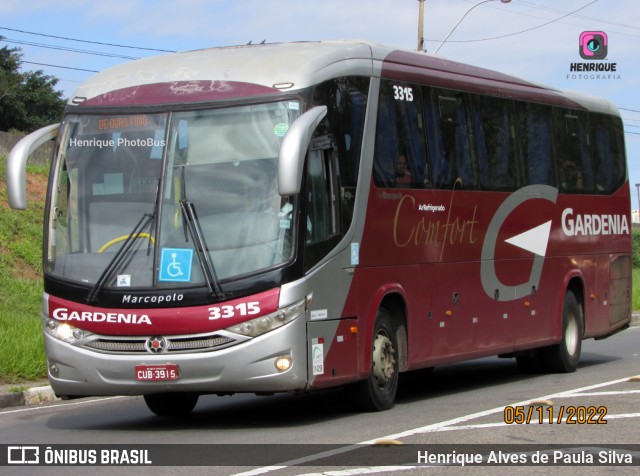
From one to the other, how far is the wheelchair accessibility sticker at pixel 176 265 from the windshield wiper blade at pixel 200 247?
115 millimetres

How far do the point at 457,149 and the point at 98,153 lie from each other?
184 inches

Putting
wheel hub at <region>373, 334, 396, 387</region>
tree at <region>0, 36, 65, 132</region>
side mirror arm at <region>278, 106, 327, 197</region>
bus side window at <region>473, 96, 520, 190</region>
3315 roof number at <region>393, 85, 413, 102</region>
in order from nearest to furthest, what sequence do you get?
1. side mirror arm at <region>278, 106, 327, 197</region>
2. wheel hub at <region>373, 334, 396, 387</region>
3. 3315 roof number at <region>393, 85, 413, 102</region>
4. bus side window at <region>473, 96, 520, 190</region>
5. tree at <region>0, 36, 65, 132</region>

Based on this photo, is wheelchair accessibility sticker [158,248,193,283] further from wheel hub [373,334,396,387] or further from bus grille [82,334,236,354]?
wheel hub [373,334,396,387]

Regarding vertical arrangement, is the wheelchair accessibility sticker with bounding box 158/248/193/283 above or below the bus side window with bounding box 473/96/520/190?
below

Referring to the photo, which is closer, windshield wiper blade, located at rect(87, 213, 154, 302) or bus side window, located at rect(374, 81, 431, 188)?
windshield wiper blade, located at rect(87, 213, 154, 302)

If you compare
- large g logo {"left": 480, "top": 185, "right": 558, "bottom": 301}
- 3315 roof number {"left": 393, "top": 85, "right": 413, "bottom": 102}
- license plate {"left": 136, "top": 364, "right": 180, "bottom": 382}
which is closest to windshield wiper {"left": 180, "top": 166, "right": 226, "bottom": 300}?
license plate {"left": 136, "top": 364, "right": 180, "bottom": 382}

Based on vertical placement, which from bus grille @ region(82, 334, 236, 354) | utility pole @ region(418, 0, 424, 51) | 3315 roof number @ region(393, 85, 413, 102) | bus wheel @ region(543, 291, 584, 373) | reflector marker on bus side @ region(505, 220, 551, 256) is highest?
utility pole @ region(418, 0, 424, 51)

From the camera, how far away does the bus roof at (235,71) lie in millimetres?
11266

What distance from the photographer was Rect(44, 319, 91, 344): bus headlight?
36.3 feet

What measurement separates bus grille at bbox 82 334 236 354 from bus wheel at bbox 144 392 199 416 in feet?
5.32

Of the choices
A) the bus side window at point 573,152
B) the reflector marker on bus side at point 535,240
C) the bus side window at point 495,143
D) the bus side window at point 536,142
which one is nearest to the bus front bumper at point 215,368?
the bus side window at point 495,143

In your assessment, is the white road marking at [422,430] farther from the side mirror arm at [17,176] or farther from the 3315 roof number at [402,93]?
the side mirror arm at [17,176]

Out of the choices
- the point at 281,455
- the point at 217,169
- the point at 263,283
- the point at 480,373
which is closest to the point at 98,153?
the point at 217,169

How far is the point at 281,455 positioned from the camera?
9133 millimetres
